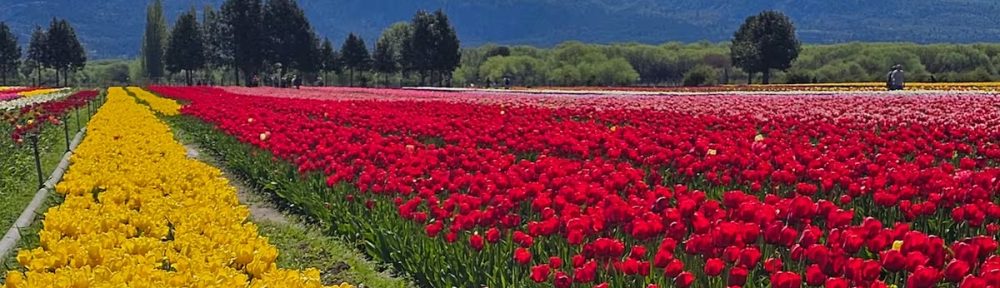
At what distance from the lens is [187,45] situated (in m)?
86.6

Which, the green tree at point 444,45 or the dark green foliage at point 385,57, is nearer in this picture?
the green tree at point 444,45

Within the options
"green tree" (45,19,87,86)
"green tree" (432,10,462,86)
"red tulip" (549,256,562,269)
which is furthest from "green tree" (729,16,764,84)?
"red tulip" (549,256,562,269)

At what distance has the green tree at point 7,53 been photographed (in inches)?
3716

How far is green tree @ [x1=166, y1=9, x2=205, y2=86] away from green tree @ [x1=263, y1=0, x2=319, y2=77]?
925 centimetres

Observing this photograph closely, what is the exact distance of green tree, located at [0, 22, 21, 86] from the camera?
9438 cm

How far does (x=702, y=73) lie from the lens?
213 ft

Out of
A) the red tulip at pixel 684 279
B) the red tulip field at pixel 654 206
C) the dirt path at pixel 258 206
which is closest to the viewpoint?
the red tulip at pixel 684 279

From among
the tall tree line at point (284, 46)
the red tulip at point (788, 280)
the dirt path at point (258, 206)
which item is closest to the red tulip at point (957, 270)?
the red tulip at point (788, 280)

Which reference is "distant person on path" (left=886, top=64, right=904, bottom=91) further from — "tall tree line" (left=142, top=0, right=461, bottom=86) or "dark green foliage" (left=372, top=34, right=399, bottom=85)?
"dark green foliage" (left=372, top=34, right=399, bottom=85)

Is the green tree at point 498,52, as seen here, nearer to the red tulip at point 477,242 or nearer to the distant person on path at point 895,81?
the distant person on path at point 895,81

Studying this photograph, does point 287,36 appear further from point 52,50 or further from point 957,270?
point 957,270

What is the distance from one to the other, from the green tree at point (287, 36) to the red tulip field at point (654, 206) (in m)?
71.6

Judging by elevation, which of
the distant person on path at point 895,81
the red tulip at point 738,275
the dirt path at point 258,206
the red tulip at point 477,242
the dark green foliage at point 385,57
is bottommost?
the dirt path at point 258,206

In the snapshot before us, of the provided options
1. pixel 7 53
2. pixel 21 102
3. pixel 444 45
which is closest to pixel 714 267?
pixel 21 102
